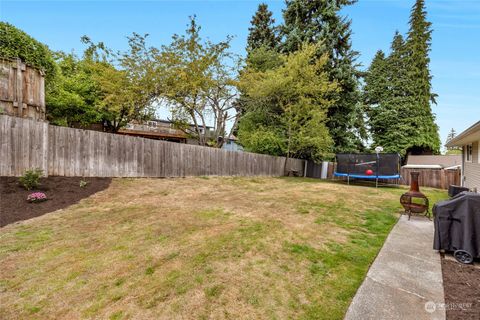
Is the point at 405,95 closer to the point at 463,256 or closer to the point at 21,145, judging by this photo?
the point at 463,256

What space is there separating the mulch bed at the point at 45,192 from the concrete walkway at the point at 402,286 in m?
6.00

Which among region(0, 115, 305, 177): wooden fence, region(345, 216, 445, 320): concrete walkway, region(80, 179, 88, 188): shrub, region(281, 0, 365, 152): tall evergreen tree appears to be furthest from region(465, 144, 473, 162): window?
region(80, 179, 88, 188): shrub

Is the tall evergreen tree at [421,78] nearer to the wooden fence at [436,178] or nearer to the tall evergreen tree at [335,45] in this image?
the tall evergreen tree at [335,45]

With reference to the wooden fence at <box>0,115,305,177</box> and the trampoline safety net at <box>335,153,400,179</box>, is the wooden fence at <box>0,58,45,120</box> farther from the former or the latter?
the trampoline safety net at <box>335,153,400,179</box>

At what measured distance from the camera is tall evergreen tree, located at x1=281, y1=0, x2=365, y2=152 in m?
17.5

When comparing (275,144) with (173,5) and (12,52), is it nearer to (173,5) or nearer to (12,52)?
(173,5)

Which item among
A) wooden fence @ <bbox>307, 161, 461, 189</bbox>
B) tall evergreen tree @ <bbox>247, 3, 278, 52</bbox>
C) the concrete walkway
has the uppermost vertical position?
tall evergreen tree @ <bbox>247, 3, 278, 52</bbox>

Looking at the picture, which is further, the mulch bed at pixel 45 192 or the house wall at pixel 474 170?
the house wall at pixel 474 170

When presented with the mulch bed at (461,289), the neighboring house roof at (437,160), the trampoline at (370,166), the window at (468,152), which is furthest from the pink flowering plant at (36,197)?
the neighboring house roof at (437,160)

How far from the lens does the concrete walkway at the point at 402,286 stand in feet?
6.73

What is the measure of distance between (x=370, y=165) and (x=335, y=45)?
10.6 meters

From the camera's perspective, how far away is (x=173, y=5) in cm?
1126

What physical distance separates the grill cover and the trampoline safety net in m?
10.3

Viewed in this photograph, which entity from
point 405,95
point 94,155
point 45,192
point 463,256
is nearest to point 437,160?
point 405,95
